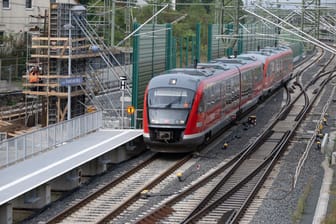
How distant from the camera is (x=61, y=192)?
1791cm

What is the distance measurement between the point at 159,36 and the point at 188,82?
6.80 m

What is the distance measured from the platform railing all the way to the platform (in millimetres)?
178

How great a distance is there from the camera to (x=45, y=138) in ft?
63.9

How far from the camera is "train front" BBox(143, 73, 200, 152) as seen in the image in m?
20.8

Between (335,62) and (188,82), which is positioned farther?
(335,62)

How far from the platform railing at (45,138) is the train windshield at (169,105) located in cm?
226

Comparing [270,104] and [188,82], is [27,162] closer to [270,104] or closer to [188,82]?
[188,82]

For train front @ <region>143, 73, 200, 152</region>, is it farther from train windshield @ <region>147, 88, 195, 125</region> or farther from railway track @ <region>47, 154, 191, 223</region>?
railway track @ <region>47, 154, 191, 223</region>

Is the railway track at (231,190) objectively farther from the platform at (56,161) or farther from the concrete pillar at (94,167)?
the concrete pillar at (94,167)

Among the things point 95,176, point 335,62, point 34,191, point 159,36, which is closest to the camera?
point 34,191

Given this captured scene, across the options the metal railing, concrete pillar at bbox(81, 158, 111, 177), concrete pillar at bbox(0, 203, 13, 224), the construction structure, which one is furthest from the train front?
concrete pillar at bbox(0, 203, 13, 224)

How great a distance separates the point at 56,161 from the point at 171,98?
4.53 meters

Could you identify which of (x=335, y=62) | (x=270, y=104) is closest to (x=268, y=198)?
(x=270, y=104)

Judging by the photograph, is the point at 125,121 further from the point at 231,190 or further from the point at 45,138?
the point at 231,190
